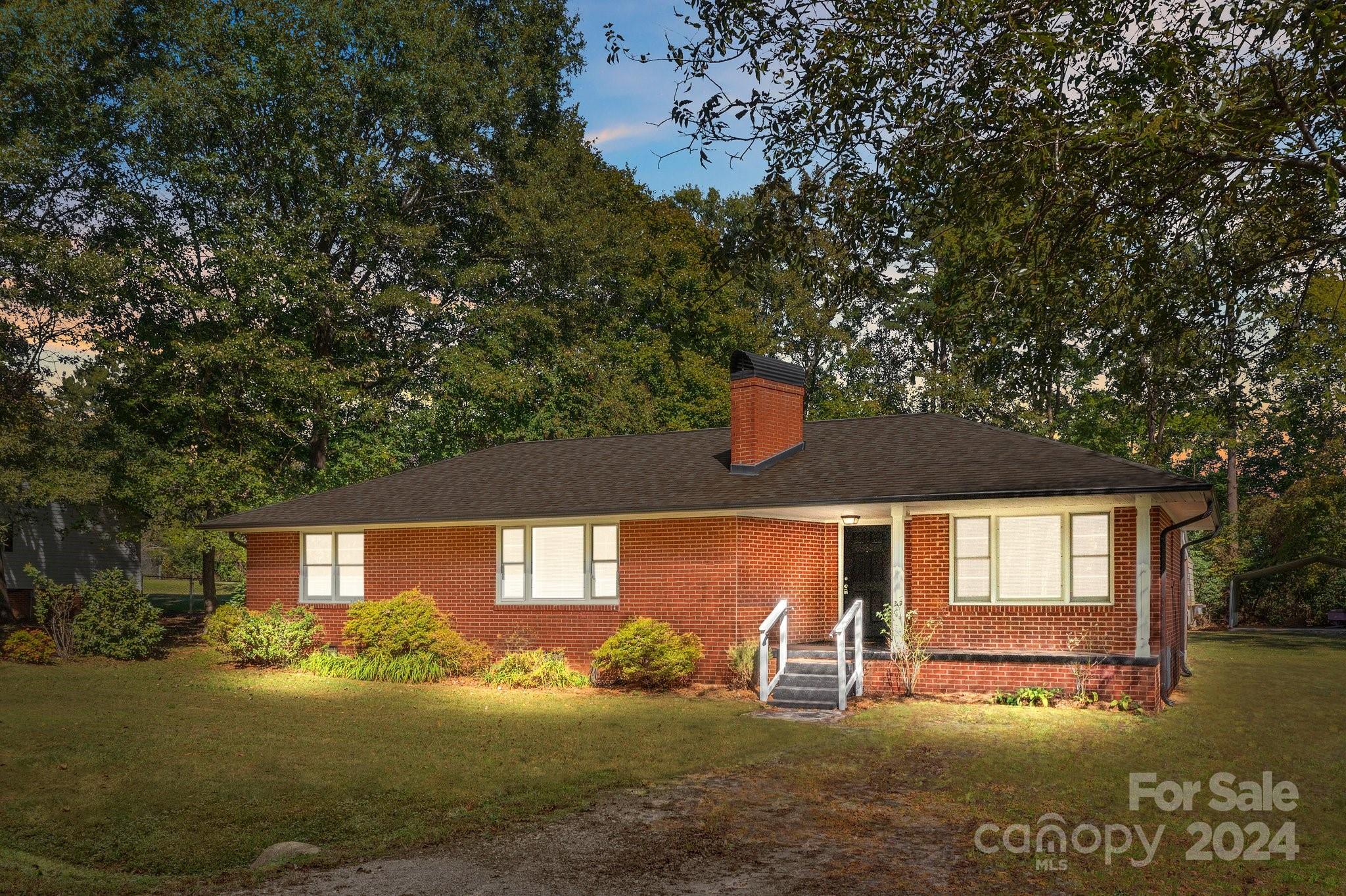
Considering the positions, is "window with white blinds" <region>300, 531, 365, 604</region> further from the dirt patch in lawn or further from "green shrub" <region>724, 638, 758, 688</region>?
the dirt patch in lawn

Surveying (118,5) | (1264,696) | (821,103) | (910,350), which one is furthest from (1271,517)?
(118,5)

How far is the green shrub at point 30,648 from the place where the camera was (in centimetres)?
2433

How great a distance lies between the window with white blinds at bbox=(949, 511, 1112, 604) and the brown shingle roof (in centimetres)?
81

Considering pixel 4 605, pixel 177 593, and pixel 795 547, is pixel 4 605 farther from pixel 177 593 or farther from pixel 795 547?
pixel 177 593

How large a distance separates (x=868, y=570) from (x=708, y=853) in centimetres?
1384

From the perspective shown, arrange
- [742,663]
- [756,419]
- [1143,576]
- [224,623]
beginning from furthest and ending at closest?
[224,623]
[756,419]
[742,663]
[1143,576]

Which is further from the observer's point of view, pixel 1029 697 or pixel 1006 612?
pixel 1006 612

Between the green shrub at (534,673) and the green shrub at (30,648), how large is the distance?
10.5m

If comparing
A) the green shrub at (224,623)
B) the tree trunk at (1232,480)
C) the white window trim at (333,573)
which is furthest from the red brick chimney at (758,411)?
the tree trunk at (1232,480)

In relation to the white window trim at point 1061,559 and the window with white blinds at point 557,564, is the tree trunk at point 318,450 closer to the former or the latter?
the window with white blinds at point 557,564

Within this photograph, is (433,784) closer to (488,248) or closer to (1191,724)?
(1191,724)

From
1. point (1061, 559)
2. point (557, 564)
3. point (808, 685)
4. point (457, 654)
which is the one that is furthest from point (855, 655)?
point (457, 654)

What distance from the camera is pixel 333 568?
2462 cm

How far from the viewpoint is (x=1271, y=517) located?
1634 inches
